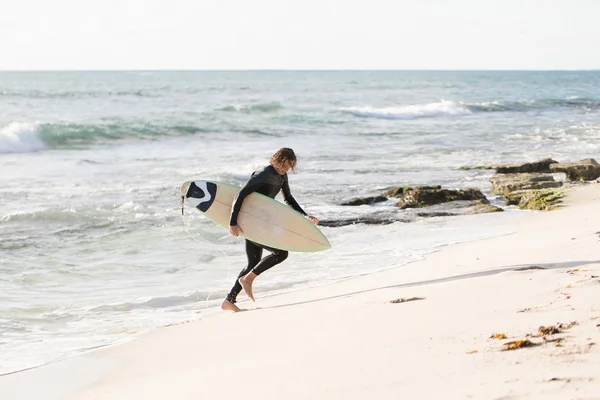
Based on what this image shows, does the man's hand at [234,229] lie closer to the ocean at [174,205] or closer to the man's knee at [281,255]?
the man's knee at [281,255]

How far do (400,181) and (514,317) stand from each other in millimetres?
11776

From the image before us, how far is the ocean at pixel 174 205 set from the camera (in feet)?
24.0

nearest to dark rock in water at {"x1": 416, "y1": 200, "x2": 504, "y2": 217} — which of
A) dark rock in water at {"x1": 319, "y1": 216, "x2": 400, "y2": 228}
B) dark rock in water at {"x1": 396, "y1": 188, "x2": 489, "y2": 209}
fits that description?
dark rock in water at {"x1": 396, "y1": 188, "x2": 489, "y2": 209}

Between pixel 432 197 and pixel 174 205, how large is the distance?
14.7ft

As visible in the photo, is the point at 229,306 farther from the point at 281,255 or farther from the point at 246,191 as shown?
the point at 246,191

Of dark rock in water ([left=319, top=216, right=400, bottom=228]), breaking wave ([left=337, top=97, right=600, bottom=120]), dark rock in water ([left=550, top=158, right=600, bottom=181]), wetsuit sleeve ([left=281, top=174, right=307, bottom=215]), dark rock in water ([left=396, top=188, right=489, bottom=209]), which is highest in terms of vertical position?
breaking wave ([left=337, top=97, right=600, bottom=120])

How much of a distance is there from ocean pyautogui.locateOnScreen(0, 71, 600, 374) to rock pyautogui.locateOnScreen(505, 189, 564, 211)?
1.76 ft

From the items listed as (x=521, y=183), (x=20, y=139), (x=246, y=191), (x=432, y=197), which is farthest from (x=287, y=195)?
(x=20, y=139)

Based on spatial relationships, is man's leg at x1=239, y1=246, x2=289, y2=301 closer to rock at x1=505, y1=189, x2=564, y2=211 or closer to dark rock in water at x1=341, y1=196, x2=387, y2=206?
rock at x1=505, y1=189, x2=564, y2=211

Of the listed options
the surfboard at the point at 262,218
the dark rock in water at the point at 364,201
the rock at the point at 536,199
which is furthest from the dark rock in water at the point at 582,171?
the surfboard at the point at 262,218

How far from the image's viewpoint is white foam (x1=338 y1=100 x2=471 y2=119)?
43.3 m

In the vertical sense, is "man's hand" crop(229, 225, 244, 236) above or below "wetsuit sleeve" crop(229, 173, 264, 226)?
below

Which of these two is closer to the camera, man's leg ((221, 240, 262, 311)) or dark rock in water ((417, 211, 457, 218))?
man's leg ((221, 240, 262, 311))

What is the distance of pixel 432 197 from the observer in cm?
1302
